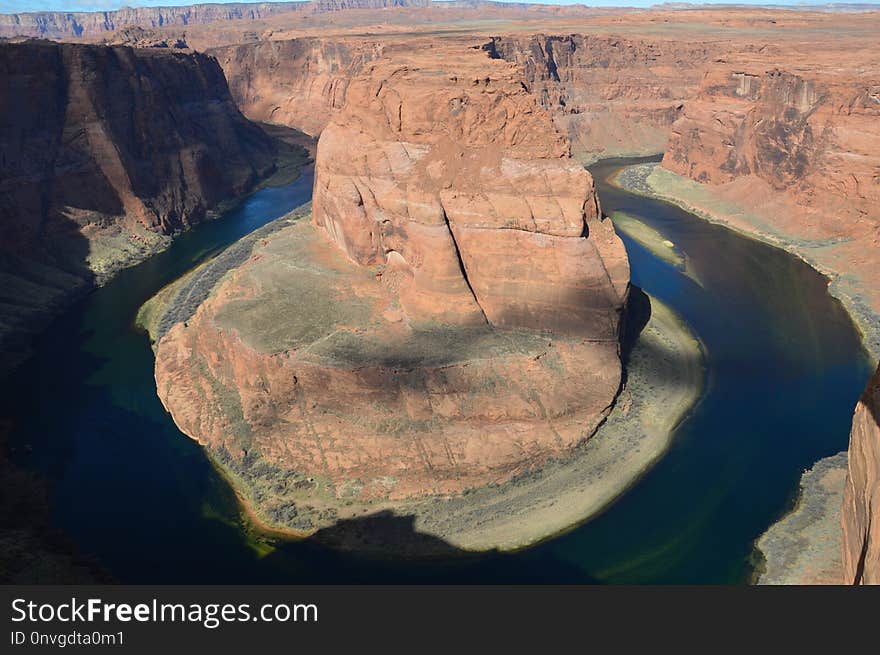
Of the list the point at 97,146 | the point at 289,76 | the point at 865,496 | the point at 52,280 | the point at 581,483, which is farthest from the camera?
the point at 289,76

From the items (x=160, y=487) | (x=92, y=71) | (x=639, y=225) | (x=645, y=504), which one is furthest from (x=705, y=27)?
(x=160, y=487)

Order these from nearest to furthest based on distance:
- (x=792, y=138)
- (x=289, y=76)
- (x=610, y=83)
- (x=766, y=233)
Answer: (x=766, y=233) < (x=792, y=138) < (x=610, y=83) < (x=289, y=76)

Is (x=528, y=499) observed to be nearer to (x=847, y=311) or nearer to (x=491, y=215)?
(x=491, y=215)

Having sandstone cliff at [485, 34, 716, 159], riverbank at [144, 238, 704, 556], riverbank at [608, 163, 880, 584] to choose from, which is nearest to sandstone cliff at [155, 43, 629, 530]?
riverbank at [144, 238, 704, 556]

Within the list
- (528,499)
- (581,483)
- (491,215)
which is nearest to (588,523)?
(581,483)

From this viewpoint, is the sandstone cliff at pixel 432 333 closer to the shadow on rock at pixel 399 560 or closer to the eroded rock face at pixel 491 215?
the eroded rock face at pixel 491 215

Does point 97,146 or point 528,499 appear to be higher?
point 97,146

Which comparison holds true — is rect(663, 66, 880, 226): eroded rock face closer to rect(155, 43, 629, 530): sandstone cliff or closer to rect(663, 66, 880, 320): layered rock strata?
rect(663, 66, 880, 320): layered rock strata
